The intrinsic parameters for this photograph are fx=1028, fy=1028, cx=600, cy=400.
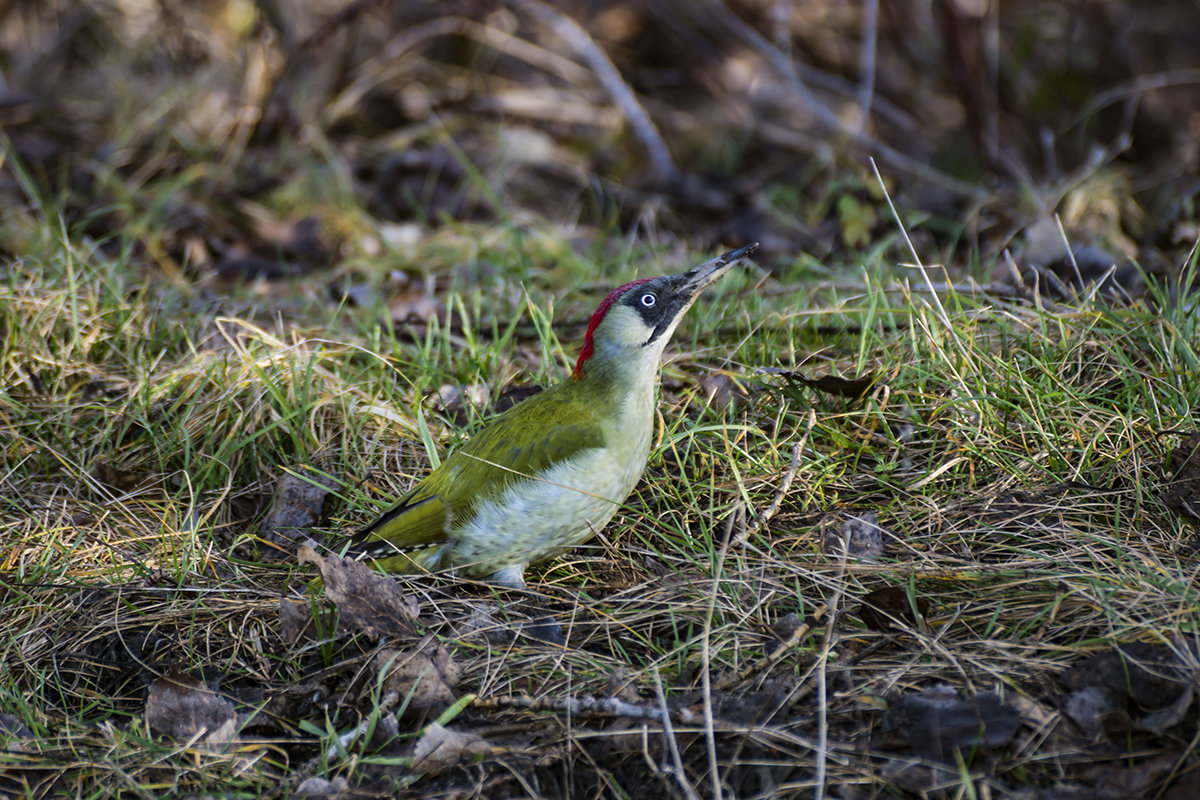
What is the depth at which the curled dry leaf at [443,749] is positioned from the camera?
208cm

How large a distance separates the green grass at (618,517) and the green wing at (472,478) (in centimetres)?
15

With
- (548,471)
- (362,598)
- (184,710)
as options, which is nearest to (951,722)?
(548,471)

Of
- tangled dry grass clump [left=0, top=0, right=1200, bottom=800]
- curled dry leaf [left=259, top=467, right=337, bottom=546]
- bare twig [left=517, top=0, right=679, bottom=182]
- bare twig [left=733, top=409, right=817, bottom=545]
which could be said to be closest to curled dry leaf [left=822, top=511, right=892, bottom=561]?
tangled dry grass clump [left=0, top=0, right=1200, bottom=800]

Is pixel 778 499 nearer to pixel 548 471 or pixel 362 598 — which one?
pixel 548 471

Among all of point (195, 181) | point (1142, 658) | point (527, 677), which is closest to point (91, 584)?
point (527, 677)

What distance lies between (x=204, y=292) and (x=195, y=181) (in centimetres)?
137

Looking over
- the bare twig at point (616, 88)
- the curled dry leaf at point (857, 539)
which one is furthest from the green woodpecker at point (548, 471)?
the bare twig at point (616, 88)

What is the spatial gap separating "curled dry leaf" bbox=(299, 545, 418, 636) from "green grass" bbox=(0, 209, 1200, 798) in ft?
0.26

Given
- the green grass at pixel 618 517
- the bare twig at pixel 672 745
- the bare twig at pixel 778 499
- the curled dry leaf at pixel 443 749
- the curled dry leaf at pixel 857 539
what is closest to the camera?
the bare twig at pixel 672 745

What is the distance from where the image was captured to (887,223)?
496 cm

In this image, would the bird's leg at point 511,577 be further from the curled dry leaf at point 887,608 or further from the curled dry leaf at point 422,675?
the curled dry leaf at point 887,608

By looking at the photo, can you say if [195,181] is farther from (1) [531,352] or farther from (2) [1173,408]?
(2) [1173,408]

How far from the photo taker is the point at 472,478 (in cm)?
286

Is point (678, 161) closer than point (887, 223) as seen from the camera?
No
